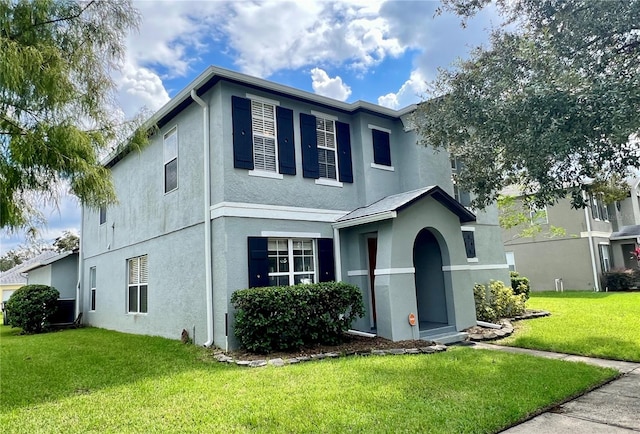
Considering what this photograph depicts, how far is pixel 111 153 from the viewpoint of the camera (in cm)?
706

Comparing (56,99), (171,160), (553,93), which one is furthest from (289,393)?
(171,160)

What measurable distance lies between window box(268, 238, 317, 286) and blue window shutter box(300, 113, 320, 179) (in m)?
1.82

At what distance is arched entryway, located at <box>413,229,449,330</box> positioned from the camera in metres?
11.9

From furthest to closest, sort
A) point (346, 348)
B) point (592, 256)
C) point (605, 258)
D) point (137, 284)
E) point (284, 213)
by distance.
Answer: point (605, 258) < point (592, 256) < point (137, 284) < point (284, 213) < point (346, 348)

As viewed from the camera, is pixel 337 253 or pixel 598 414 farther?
pixel 337 253

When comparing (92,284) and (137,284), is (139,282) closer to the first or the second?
(137,284)

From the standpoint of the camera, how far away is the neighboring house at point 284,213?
995 centimetres

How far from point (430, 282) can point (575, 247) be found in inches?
656

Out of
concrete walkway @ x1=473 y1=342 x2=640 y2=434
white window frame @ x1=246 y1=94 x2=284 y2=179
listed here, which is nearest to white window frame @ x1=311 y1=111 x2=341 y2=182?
white window frame @ x1=246 y1=94 x2=284 y2=179

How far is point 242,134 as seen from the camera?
1017 centimetres

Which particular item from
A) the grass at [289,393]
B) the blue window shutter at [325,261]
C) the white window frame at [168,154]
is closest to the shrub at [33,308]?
the grass at [289,393]

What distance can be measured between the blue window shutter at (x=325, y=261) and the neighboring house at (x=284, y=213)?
0.04 meters

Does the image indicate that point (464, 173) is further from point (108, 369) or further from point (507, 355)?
point (108, 369)

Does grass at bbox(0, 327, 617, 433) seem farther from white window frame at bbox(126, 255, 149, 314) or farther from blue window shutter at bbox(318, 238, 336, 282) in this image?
white window frame at bbox(126, 255, 149, 314)
